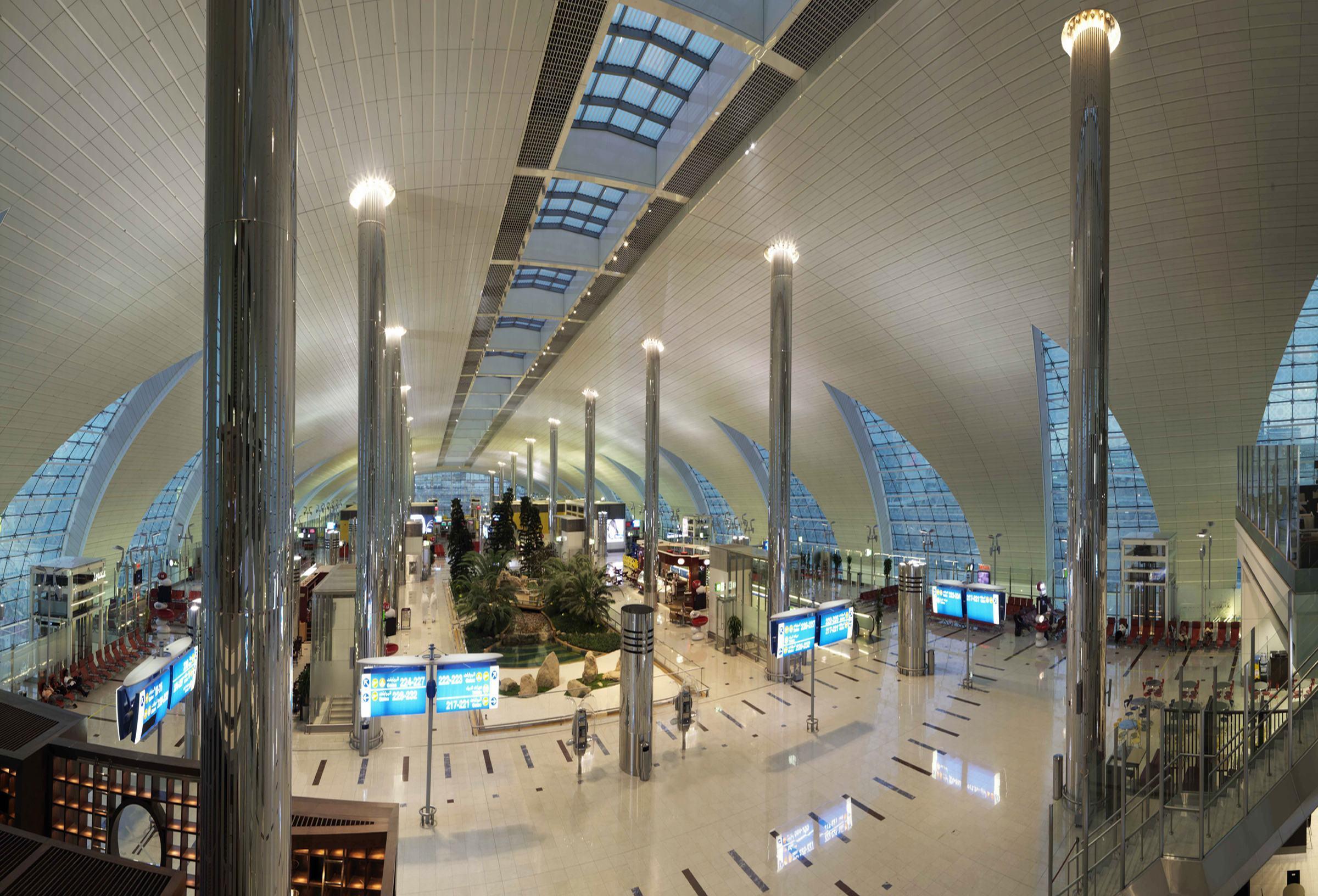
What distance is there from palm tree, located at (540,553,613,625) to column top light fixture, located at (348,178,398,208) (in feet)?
45.4

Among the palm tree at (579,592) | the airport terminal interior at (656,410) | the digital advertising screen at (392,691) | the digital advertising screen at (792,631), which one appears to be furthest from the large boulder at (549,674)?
the palm tree at (579,592)

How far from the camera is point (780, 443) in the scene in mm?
15461

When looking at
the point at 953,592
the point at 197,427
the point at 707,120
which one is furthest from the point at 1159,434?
the point at 197,427

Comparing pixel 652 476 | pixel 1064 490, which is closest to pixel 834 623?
pixel 652 476

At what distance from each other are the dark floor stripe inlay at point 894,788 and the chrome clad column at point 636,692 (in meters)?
3.08

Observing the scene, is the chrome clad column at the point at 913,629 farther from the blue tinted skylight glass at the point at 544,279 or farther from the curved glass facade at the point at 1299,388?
the blue tinted skylight glass at the point at 544,279

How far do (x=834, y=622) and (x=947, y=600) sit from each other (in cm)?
555

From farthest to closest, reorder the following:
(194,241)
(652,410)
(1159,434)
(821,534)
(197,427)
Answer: (821,534) → (197,427) → (652,410) → (1159,434) → (194,241)

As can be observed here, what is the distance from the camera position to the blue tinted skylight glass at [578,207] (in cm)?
1744

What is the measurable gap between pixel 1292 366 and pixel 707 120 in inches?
747

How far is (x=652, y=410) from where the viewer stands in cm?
2402

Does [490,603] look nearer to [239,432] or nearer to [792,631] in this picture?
[792,631]

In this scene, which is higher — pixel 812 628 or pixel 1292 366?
pixel 1292 366

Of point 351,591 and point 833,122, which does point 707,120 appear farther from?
point 351,591
